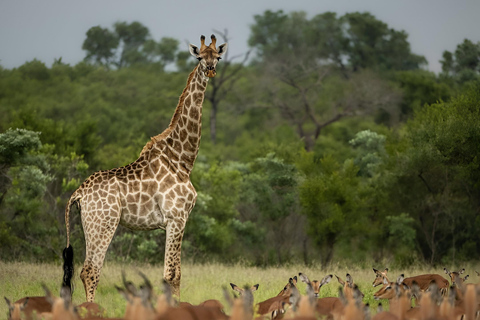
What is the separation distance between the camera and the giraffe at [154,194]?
9.20 m

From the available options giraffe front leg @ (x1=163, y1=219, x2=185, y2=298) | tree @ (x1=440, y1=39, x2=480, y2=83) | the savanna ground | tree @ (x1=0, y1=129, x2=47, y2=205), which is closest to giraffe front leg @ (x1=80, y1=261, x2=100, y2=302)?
the savanna ground

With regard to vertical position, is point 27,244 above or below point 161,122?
below

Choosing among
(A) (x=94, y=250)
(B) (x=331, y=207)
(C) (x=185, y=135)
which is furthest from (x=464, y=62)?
(A) (x=94, y=250)

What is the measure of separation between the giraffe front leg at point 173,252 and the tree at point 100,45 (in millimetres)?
42906

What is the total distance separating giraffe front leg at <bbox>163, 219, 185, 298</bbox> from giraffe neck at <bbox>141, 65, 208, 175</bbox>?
0.95 meters

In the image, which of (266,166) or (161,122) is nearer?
(266,166)

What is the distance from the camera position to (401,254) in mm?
20516

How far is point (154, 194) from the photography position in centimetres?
957

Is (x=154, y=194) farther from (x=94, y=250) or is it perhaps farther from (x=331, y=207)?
(x=331, y=207)

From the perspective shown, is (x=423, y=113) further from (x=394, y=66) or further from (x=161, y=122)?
(x=394, y=66)

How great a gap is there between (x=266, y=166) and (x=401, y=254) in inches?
203

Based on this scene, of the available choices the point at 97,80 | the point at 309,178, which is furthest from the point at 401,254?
the point at 97,80

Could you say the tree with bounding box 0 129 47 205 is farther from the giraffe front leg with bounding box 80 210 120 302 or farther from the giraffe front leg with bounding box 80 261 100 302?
the giraffe front leg with bounding box 80 261 100 302

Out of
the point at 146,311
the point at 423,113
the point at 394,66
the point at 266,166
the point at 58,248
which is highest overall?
the point at 394,66
